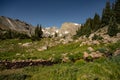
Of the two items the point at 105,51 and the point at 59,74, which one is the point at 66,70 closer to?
the point at 59,74

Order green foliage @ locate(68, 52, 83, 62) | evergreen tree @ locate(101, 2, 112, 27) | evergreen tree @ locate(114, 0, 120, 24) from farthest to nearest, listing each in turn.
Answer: evergreen tree @ locate(101, 2, 112, 27) → evergreen tree @ locate(114, 0, 120, 24) → green foliage @ locate(68, 52, 83, 62)

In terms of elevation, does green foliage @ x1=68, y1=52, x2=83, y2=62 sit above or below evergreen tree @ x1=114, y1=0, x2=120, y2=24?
below

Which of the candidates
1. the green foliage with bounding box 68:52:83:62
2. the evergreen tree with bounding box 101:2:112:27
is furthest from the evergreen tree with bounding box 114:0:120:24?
the green foliage with bounding box 68:52:83:62

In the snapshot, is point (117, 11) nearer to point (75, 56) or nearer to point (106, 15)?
point (106, 15)

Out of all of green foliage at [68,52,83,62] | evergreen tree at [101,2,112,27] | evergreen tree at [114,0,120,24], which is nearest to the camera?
green foliage at [68,52,83,62]

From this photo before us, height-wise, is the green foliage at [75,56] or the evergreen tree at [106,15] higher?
the evergreen tree at [106,15]

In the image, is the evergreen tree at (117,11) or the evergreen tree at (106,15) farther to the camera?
the evergreen tree at (106,15)

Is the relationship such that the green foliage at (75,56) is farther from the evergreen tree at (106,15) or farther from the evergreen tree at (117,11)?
the evergreen tree at (106,15)

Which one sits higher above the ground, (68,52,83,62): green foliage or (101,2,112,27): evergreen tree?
(101,2,112,27): evergreen tree

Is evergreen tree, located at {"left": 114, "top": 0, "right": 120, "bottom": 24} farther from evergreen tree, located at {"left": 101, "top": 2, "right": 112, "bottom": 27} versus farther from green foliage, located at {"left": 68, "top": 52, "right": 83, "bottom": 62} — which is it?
green foliage, located at {"left": 68, "top": 52, "right": 83, "bottom": 62}

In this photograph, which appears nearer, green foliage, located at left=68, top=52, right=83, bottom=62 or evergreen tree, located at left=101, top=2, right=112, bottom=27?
green foliage, located at left=68, top=52, right=83, bottom=62

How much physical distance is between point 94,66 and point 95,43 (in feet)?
111

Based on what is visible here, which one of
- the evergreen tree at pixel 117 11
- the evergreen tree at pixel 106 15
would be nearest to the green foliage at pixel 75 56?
the evergreen tree at pixel 117 11

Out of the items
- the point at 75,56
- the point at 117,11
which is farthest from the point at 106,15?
the point at 75,56
